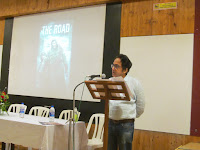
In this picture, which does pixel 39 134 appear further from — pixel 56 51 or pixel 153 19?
pixel 56 51

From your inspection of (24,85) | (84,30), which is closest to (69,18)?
(84,30)

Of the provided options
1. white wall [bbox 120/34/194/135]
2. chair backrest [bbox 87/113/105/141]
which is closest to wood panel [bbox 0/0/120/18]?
white wall [bbox 120/34/194/135]

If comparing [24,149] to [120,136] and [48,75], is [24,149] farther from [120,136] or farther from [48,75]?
[120,136]

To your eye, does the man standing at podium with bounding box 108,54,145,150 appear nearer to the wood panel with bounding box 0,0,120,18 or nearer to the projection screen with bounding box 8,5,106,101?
the projection screen with bounding box 8,5,106,101

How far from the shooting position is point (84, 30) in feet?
16.7

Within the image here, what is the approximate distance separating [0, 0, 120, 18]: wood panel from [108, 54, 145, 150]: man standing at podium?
2.49 m

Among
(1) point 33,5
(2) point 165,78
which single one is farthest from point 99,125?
(1) point 33,5

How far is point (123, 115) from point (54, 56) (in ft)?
11.0

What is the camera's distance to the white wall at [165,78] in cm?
391

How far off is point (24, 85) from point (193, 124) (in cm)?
383

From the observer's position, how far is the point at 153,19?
427 cm

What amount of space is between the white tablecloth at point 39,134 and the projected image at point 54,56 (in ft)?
6.93

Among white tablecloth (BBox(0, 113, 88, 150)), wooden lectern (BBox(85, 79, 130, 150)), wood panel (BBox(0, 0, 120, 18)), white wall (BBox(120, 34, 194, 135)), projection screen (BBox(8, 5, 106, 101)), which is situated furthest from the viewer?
wood panel (BBox(0, 0, 120, 18))

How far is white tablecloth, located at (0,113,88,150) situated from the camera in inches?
112
